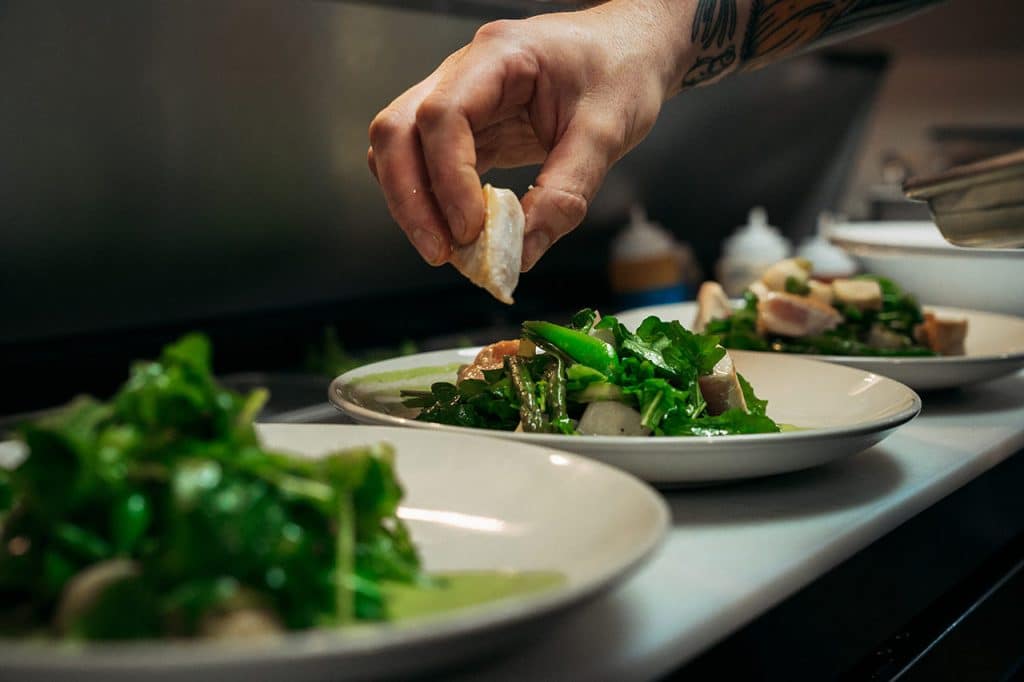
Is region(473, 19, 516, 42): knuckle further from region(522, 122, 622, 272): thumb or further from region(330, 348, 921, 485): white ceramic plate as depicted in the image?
region(330, 348, 921, 485): white ceramic plate

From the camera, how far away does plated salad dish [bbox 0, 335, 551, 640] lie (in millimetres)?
635

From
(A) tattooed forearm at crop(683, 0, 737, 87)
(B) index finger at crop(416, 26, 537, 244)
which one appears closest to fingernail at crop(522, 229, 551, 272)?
(B) index finger at crop(416, 26, 537, 244)

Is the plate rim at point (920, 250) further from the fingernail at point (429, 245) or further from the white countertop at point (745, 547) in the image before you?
A: the fingernail at point (429, 245)

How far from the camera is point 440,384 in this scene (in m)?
1.33

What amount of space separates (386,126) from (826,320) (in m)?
0.85

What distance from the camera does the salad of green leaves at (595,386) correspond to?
1.19m

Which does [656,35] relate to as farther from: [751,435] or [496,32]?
[751,435]

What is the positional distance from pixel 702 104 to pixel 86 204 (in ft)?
7.20

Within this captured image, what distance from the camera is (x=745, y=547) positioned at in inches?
39.9

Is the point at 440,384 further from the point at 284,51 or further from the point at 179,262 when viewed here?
the point at 179,262

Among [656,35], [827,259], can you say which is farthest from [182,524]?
[827,259]

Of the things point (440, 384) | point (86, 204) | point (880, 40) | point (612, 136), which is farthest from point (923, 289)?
point (880, 40)

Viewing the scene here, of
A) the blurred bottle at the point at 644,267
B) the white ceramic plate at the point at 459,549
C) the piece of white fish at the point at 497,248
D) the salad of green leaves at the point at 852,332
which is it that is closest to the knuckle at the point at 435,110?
the piece of white fish at the point at 497,248

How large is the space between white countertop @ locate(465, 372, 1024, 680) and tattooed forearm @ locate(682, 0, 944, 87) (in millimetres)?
735
